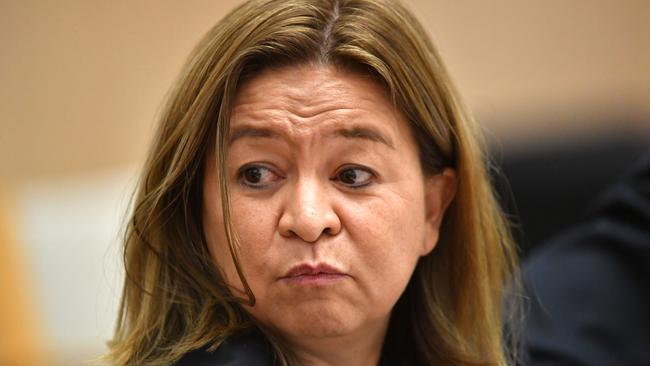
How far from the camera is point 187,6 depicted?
493 centimetres

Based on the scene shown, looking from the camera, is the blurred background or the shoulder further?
the blurred background

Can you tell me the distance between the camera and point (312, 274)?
158cm

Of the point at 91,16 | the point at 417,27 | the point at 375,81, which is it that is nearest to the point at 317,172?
the point at 375,81

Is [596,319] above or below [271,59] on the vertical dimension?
below

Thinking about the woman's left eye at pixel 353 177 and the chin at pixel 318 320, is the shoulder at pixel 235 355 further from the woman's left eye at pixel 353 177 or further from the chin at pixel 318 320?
the woman's left eye at pixel 353 177

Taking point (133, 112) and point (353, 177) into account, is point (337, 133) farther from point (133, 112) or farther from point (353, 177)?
point (133, 112)

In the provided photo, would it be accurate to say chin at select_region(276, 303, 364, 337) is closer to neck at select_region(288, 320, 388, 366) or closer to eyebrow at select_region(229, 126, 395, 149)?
neck at select_region(288, 320, 388, 366)

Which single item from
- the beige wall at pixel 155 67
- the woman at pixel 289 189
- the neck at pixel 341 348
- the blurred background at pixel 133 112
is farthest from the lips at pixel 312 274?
the beige wall at pixel 155 67

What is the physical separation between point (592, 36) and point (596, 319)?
2.92 m

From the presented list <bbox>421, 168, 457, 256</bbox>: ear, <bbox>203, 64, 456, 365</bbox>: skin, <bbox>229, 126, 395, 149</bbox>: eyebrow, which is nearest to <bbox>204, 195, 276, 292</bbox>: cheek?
<bbox>203, 64, 456, 365</bbox>: skin

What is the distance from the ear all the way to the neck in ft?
0.57

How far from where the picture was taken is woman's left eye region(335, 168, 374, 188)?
5.38 ft

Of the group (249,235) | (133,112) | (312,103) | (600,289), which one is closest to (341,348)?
(249,235)

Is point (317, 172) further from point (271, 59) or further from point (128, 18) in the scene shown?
point (128, 18)
